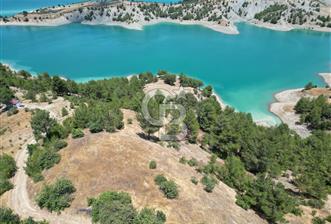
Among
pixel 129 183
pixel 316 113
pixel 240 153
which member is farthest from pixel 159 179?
pixel 316 113

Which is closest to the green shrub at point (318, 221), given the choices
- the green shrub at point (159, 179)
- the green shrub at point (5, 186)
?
the green shrub at point (159, 179)

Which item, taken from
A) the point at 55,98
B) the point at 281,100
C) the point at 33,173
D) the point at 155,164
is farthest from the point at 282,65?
the point at 33,173

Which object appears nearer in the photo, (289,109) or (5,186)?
(5,186)

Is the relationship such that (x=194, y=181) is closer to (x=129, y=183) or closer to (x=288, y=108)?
(x=129, y=183)

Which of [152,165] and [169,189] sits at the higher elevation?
[169,189]

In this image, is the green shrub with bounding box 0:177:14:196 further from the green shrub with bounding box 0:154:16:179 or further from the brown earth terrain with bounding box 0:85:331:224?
the green shrub with bounding box 0:154:16:179

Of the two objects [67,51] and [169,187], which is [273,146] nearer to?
[169,187]
